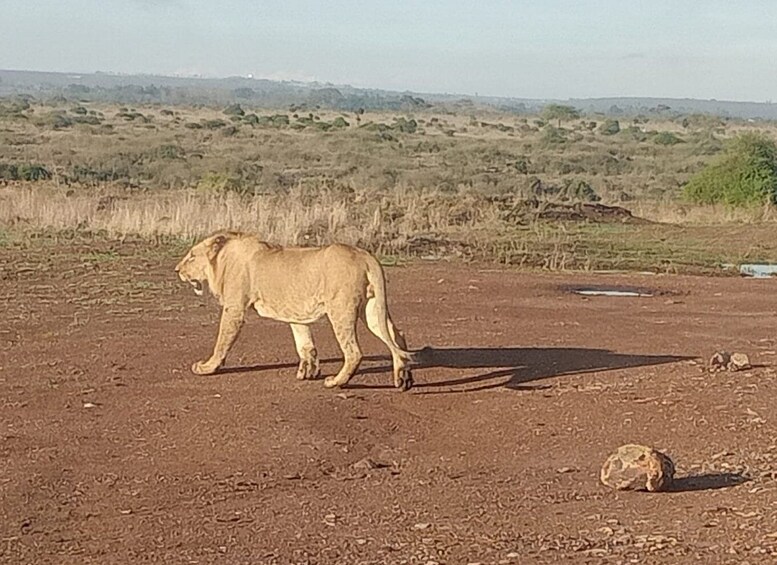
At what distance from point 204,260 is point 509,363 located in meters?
2.86

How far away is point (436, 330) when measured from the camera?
49.1 ft

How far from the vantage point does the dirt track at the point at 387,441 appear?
721cm

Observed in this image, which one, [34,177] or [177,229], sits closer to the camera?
[177,229]

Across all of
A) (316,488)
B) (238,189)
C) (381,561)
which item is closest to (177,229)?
(238,189)

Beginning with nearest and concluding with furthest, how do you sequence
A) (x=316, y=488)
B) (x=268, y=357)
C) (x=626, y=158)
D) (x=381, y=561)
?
(x=381, y=561) → (x=316, y=488) → (x=268, y=357) → (x=626, y=158)

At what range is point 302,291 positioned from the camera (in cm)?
1153

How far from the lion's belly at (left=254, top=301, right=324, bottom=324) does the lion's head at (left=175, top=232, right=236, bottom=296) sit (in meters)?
0.61

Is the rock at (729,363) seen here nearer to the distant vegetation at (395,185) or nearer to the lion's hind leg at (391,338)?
the lion's hind leg at (391,338)

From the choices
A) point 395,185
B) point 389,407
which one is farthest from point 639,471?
point 395,185

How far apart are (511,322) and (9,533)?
9.02 meters

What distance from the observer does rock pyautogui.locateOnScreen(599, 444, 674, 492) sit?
8.12 meters

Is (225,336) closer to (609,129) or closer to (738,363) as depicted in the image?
(738,363)

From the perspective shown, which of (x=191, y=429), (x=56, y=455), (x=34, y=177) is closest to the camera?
(x=56, y=455)

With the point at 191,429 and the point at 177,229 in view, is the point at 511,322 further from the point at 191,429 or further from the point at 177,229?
the point at 177,229
